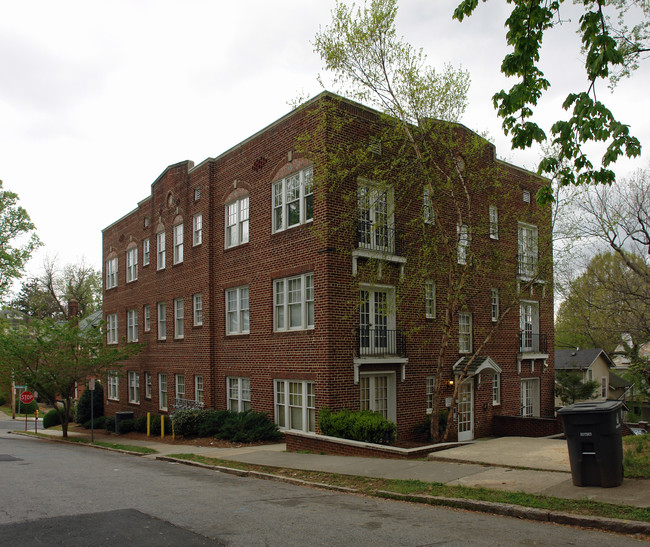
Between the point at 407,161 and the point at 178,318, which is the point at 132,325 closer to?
the point at 178,318

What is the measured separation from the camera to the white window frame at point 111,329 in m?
34.4

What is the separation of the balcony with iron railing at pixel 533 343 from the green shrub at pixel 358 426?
33.8 ft

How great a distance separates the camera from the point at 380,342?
18672 mm

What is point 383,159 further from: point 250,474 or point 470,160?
point 250,474

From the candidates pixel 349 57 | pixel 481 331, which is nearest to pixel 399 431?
pixel 481 331

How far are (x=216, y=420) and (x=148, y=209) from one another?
13308 millimetres

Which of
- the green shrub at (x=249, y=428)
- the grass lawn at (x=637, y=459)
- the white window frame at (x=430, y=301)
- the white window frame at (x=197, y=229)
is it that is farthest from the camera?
the white window frame at (x=197, y=229)

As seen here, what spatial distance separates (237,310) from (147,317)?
392 inches

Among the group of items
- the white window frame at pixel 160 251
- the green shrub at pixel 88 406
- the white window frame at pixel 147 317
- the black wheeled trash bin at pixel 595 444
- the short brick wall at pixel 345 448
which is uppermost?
the white window frame at pixel 160 251

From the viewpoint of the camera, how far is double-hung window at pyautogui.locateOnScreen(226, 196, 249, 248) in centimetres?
2186

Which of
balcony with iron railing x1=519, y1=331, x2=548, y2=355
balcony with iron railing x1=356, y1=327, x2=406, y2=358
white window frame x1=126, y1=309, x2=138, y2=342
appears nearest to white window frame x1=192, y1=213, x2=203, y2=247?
white window frame x1=126, y1=309, x2=138, y2=342

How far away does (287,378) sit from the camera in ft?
61.5

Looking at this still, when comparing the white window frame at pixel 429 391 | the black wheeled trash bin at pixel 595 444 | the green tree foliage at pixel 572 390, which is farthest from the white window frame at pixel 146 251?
the black wheeled trash bin at pixel 595 444

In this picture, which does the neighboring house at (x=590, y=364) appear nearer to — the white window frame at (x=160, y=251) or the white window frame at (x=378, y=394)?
the white window frame at (x=378, y=394)
